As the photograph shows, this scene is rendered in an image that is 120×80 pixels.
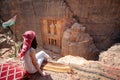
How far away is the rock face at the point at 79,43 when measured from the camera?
8688 millimetres

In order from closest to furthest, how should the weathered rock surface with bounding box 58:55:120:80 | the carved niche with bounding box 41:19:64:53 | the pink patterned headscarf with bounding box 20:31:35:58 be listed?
the pink patterned headscarf with bounding box 20:31:35:58 → the weathered rock surface with bounding box 58:55:120:80 → the carved niche with bounding box 41:19:64:53

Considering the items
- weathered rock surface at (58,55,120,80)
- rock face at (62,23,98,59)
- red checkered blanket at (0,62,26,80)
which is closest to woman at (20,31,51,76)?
red checkered blanket at (0,62,26,80)

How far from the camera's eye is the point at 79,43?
8.70m

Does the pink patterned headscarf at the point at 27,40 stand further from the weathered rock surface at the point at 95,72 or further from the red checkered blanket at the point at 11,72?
the weathered rock surface at the point at 95,72

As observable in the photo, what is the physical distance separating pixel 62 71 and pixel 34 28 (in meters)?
6.93

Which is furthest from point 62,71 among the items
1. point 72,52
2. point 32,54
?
point 72,52

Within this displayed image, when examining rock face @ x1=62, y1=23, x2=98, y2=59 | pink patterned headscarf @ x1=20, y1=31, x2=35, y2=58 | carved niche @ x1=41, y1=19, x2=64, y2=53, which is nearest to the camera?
pink patterned headscarf @ x1=20, y1=31, x2=35, y2=58

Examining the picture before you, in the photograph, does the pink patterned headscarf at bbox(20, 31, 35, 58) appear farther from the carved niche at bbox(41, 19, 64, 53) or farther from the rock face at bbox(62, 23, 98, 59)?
the carved niche at bbox(41, 19, 64, 53)

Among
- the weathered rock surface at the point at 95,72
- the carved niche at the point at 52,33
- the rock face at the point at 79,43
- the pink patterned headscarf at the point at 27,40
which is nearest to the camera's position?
the pink patterned headscarf at the point at 27,40

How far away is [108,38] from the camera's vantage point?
29.0 feet

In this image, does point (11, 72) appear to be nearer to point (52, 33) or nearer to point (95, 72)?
point (95, 72)

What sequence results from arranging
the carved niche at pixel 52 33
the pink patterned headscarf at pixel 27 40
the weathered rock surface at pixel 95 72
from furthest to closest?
1. the carved niche at pixel 52 33
2. the weathered rock surface at pixel 95 72
3. the pink patterned headscarf at pixel 27 40

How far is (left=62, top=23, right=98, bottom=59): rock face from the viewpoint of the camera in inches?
342

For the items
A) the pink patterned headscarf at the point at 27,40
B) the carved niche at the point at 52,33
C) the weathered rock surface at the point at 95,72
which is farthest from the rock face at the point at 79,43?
the pink patterned headscarf at the point at 27,40
